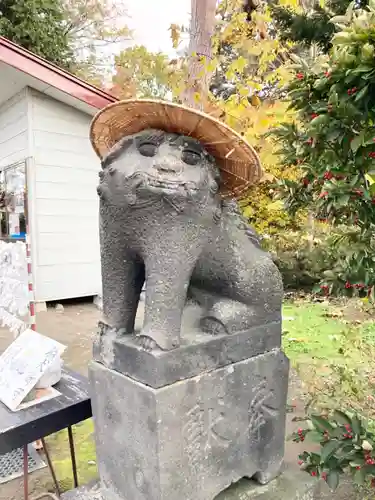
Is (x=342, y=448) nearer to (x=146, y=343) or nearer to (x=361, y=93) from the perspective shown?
(x=146, y=343)

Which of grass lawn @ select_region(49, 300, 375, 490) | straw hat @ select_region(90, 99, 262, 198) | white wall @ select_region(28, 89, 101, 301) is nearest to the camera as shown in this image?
straw hat @ select_region(90, 99, 262, 198)

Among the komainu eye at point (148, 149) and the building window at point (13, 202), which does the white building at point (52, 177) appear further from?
the komainu eye at point (148, 149)

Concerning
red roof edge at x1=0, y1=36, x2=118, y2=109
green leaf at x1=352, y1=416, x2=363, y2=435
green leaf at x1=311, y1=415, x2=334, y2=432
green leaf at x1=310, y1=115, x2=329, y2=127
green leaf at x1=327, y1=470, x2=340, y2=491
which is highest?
red roof edge at x1=0, y1=36, x2=118, y2=109

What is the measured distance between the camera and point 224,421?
5.43ft

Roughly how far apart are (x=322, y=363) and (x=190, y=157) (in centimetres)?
326

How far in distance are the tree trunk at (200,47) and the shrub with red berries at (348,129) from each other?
219cm

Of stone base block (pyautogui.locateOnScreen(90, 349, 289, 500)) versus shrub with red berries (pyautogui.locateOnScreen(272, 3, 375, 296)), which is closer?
shrub with red berries (pyautogui.locateOnScreen(272, 3, 375, 296))

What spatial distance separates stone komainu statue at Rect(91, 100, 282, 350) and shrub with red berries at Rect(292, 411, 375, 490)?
1.52ft

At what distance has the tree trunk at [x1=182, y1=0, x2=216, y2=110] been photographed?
3.58 meters

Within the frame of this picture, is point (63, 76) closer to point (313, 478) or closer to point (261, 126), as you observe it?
point (261, 126)

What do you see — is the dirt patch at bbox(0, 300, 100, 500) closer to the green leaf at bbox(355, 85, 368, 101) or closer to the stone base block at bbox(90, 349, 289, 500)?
the stone base block at bbox(90, 349, 289, 500)

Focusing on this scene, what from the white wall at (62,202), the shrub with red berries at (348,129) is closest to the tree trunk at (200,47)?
the shrub with red berries at (348,129)

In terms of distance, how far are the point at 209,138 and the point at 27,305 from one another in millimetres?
1654

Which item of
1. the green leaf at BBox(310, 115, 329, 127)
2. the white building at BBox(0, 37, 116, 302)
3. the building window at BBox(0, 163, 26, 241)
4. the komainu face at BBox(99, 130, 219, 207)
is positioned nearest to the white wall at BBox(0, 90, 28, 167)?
the white building at BBox(0, 37, 116, 302)
